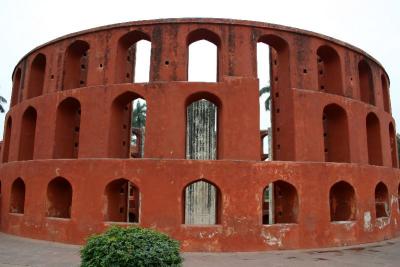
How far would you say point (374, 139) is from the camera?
570 inches

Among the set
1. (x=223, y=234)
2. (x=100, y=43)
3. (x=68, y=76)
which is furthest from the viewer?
(x=68, y=76)

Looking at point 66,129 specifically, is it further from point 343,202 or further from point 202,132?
point 343,202

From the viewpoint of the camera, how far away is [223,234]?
1028cm

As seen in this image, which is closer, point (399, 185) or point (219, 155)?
point (219, 155)

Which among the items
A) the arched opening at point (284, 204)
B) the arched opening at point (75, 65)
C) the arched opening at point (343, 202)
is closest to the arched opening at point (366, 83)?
the arched opening at point (343, 202)

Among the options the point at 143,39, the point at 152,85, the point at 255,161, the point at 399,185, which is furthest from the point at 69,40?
the point at 399,185

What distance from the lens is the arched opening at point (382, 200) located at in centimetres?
1364

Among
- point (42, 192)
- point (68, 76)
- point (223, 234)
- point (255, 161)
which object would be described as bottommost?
point (223, 234)

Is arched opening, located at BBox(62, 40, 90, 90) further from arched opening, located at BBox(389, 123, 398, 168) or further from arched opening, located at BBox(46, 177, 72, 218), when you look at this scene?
arched opening, located at BBox(389, 123, 398, 168)

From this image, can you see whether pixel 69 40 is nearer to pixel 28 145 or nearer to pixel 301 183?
pixel 28 145

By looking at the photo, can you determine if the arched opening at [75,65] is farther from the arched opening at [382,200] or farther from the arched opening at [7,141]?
the arched opening at [382,200]

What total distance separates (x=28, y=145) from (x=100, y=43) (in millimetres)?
5265

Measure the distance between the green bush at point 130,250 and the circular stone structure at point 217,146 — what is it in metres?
4.17

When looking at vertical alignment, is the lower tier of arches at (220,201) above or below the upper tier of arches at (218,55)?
below
